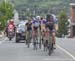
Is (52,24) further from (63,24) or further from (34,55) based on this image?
(63,24)

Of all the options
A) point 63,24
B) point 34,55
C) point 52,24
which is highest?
point 52,24

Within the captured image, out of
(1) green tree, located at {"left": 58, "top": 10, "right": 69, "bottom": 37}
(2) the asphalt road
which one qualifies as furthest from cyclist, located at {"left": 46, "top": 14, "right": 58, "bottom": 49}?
(1) green tree, located at {"left": 58, "top": 10, "right": 69, "bottom": 37}

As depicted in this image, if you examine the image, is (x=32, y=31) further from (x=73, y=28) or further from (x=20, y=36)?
(x=73, y=28)

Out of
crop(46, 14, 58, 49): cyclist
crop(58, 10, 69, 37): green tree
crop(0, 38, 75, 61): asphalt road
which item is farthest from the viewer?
crop(58, 10, 69, 37): green tree

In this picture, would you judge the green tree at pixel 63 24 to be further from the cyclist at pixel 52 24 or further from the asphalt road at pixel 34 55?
the cyclist at pixel 52 24

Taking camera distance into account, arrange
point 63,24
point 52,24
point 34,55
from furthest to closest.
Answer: point 63,24 < point 34,55 < point 52,24

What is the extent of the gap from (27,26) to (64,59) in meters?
9.00

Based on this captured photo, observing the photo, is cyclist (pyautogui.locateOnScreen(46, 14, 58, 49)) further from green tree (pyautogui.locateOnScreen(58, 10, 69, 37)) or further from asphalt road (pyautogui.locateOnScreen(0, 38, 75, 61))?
green tree (pyautogui.locateOnScreen(58, 10, 69, 37))

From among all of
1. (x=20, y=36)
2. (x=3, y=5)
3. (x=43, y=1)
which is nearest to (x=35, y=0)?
(x=43, y=1)

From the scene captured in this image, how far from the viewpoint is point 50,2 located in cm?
10362

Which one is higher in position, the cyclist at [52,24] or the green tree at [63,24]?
the cyclist at [52,24]

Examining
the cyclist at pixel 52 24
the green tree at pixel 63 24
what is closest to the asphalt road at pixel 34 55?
the cyclist at pixel 52 24

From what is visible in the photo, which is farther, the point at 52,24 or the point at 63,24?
the point at 63,24

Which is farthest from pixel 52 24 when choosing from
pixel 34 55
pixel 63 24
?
pixel 63 24
